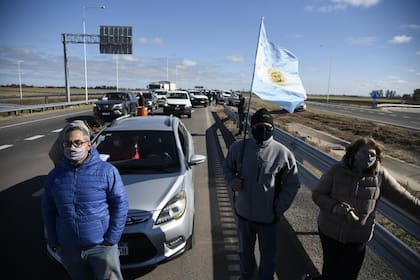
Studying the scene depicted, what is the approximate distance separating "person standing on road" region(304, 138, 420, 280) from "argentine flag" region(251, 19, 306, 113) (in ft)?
3.20

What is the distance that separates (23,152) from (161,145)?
7.70 m

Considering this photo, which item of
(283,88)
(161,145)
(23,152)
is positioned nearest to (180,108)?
(23,152)

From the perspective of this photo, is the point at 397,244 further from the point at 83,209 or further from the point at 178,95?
the point at 178,95

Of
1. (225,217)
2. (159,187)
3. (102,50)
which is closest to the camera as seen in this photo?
(159,187)

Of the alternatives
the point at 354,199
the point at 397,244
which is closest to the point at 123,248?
the point at 354,199

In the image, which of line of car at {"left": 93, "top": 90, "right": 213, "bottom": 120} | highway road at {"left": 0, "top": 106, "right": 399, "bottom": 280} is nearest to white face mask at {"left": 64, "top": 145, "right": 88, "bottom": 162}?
highway road at {"left": 0, "top": 106, "right": 399, "bottom": 280}

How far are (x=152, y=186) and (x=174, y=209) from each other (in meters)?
0.41

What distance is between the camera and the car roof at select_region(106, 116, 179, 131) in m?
5.06

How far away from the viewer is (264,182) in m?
2.93

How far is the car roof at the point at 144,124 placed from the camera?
199 inches

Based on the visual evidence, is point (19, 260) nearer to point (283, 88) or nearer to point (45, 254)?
point (45, 254)

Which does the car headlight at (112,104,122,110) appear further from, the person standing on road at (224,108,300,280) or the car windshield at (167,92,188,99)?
the person standing on road at (224,108,300,280)

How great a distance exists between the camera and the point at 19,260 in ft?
12.4

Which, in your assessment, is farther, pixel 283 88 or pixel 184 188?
pixel 184 188
